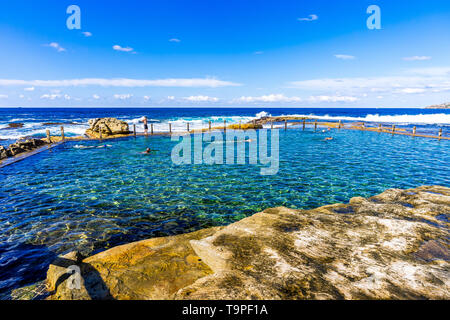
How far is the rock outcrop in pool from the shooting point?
397 centimetres

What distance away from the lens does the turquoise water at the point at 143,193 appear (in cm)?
808

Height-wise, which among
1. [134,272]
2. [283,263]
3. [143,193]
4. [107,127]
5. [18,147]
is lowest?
[143,193]

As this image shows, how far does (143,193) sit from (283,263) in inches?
395

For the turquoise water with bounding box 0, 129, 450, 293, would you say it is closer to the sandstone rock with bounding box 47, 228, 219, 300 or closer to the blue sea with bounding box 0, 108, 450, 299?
the blue sea with bounding box 0, 108, 450, 299

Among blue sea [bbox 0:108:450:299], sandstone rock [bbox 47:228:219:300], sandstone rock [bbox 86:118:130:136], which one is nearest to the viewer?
sandstone rock [bbox 47:228:219:300]

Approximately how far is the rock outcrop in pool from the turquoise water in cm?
249

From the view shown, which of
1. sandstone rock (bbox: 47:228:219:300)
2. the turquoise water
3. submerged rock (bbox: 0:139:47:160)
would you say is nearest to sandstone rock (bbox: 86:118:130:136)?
submerged rock (bbox: 0:139:47:160)

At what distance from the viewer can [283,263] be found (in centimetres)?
477

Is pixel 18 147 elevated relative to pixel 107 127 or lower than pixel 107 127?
lower

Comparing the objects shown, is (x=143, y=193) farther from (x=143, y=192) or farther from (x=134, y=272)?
(x=134, y=272)

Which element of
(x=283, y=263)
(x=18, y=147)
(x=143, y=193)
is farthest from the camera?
(x=18, y=147)

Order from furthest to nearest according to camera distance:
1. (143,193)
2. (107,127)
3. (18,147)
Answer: (107,127)
(18,147)
(143,193)

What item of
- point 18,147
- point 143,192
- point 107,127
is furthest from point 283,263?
point 107,127
